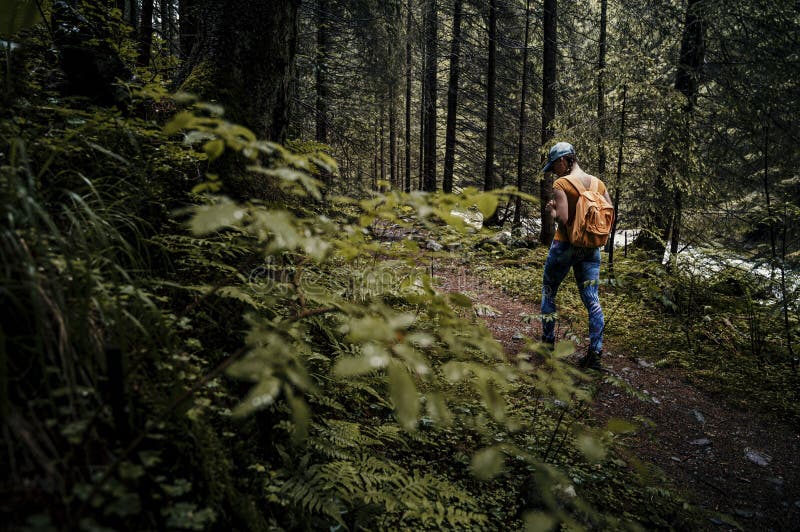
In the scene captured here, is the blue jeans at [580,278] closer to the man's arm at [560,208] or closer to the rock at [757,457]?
the man's arm at [560,208]

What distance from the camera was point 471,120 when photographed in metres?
18.8

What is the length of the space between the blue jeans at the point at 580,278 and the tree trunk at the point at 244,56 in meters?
3.33

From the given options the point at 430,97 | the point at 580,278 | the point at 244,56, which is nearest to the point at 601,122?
the point at 580,278

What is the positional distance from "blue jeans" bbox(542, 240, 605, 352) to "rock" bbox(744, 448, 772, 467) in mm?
1423

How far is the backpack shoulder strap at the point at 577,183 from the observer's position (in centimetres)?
417

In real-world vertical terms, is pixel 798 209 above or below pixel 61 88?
below

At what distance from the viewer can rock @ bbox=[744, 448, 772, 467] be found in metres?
3.15

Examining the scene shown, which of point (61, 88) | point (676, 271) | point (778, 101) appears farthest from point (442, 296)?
point (778, 101)

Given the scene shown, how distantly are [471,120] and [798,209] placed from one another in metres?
16.0

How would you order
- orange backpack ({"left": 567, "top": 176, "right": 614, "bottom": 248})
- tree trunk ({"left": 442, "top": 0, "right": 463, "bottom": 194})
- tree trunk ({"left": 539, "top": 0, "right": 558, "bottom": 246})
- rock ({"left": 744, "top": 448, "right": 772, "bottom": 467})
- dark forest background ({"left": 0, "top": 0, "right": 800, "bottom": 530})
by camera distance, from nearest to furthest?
dark forest background ({"left": 0, "top": 0, "right": 800, "bottom": 530}) < rock ({"left": 744, "top": 448, "right": 772, "bottom": 467}) < orange backpack ({"left": 567, "top": 176, "right": 614, "bottom": 248}) < tree trunk ({"left": 539, "top": 0, "right": 558, "bottom": 246}) < tree trunk ({"left": 442, "top": 0, "right": 463, "bottom": 194})

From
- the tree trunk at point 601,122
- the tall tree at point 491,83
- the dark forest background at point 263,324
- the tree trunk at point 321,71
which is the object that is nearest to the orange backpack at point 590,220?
the dark forest background at point 263,324

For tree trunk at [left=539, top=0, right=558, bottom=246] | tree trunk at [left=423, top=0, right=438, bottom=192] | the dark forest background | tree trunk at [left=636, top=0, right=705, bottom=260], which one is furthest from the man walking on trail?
tree trunk at [left=423, top=0, right=438, bottom=192]

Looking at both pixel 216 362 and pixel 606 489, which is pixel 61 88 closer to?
pixel 216 362

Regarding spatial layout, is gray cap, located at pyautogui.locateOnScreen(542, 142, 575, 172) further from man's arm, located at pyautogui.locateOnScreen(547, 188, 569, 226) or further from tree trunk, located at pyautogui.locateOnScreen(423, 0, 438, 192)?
tree trunk, located at pyautogui.locateOnScreen(423, 0, 438, 192)
